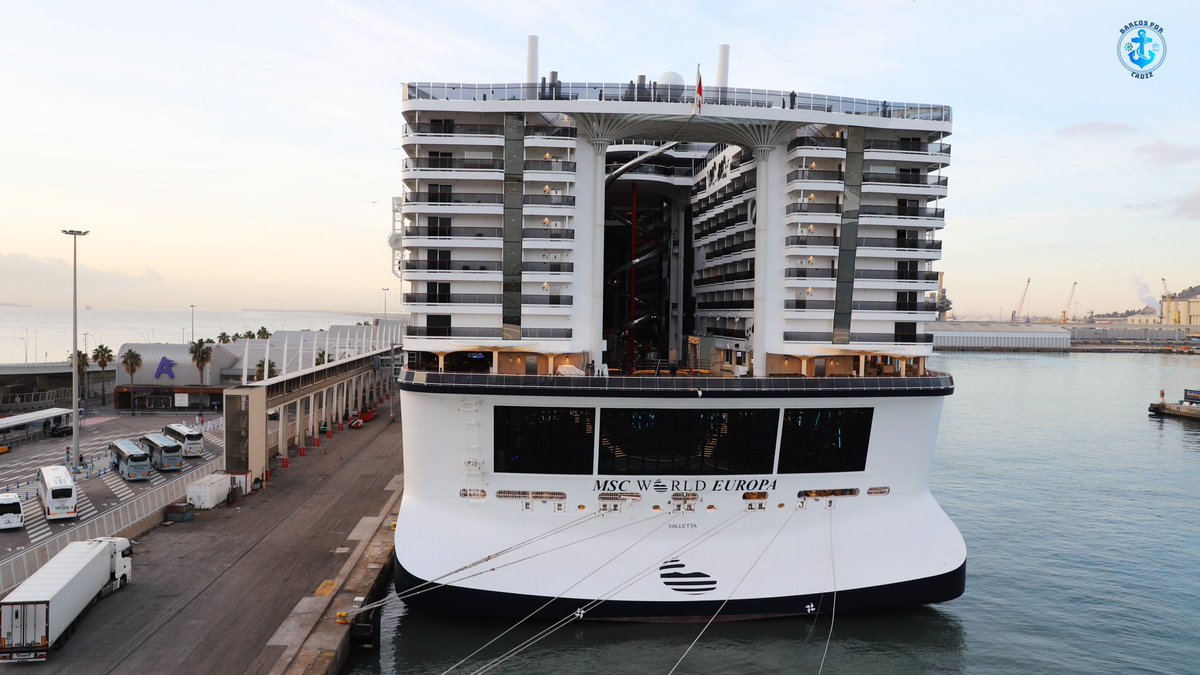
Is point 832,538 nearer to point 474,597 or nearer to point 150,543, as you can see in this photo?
point 474,597

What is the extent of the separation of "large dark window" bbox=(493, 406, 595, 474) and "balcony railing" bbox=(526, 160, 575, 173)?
285 inches

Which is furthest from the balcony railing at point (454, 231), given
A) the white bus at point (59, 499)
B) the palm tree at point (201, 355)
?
the palm tree at point (201, 355)

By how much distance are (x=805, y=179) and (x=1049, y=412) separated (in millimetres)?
59425

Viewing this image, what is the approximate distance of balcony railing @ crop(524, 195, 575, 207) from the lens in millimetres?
21125

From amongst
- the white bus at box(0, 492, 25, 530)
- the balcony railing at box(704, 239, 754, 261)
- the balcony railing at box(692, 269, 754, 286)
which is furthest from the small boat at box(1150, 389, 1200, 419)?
the white bus at box(0, 492, 25, 530)

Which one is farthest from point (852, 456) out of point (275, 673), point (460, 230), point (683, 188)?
point (683, 188)

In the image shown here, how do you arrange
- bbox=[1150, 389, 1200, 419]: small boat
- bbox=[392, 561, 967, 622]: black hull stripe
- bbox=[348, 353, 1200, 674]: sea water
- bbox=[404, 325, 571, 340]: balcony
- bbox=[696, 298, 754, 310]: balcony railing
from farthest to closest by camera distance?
bbox=[1150, 389, 1200, 419]: small boat < bbox=[696, 298, 754, 310]: balcony railing < bbox=[404, 325, 571, 340]: balcony < bbox=[392, 561, 967, 622]: black hull stripe < bbox=[348, 353, 1200, 674]: sea water

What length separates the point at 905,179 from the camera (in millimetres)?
22000

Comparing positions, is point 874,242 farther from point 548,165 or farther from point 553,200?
point 548,165

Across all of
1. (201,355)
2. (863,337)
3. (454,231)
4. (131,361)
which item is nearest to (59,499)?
(454,231)

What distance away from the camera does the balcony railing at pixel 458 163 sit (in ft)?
69.4

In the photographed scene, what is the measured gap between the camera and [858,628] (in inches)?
741

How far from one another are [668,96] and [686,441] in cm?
1058

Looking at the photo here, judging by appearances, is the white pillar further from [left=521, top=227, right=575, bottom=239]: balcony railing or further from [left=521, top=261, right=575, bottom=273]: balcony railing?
[left=521, top=227, right=575, bottom=239]: balcony railing
